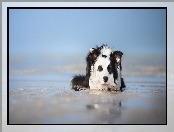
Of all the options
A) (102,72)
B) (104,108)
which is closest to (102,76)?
(102,72)

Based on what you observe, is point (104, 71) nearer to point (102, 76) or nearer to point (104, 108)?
point (102, 76)

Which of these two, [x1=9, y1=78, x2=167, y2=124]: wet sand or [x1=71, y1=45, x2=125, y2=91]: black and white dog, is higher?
[x1=71, y1=45, x2=125, y2=91]: black and white dog

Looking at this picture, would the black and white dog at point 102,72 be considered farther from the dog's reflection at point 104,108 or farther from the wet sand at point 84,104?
the dog's reflection at point 104,108

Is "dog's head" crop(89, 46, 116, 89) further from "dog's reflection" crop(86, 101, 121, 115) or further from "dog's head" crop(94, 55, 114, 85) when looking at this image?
"dog's reflection" crop(86, 101, 121, 115)

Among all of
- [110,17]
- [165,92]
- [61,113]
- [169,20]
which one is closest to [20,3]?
[110,17]

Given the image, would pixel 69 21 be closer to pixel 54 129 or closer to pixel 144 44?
pixel 144 44

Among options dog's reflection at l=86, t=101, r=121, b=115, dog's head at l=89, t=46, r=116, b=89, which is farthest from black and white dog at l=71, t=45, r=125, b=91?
dog's reflection at l=86, t=101, r=121, b=115
